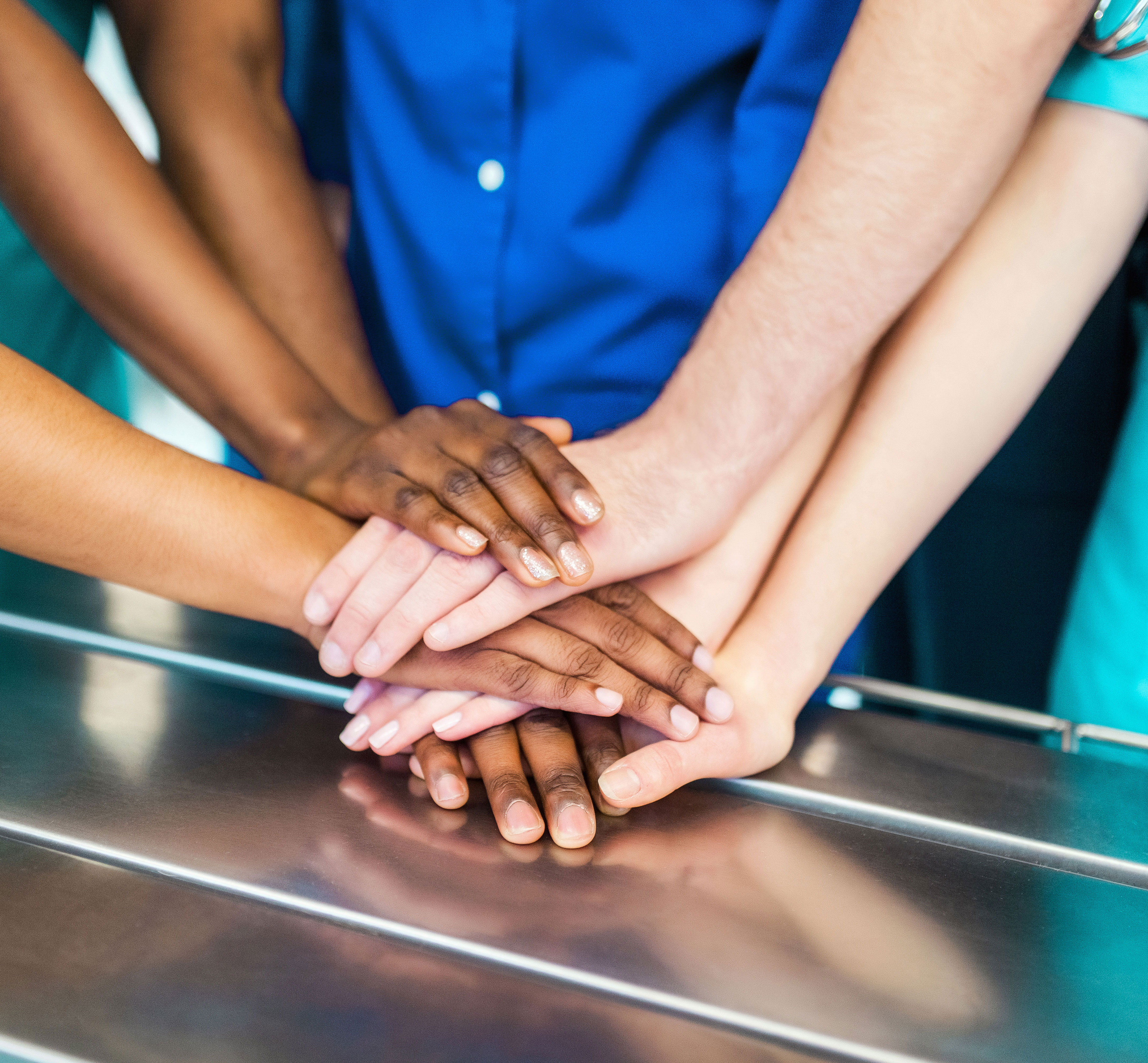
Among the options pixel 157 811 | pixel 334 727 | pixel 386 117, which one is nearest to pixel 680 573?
pixel 334 727

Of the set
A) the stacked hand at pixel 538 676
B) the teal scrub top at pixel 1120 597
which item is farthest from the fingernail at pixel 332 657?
the teal scrub top at pixel 1120 597

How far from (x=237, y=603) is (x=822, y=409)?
0.56 m

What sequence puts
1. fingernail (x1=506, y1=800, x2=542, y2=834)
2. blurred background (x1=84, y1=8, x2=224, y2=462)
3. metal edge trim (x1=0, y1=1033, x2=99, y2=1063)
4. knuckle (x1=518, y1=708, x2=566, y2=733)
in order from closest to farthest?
1. metal edge trim (x1=0, y1=1033, x2=99, y2=1063)
2. fingernail (x1=506, y1=800, x2=542, y2=834)
3. knuckle (x1=518, y1=708, x2=566, y2=733)
4. blurred background (x1=84, y1=8, x2=224, y2=462)

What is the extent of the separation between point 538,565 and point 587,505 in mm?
70

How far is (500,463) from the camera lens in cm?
79

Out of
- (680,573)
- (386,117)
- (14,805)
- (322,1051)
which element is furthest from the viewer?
(386,117)

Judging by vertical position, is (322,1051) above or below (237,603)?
below

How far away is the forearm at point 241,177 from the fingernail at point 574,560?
1.40ft

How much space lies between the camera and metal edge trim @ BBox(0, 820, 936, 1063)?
1.54 feet

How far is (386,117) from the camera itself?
1.05 m

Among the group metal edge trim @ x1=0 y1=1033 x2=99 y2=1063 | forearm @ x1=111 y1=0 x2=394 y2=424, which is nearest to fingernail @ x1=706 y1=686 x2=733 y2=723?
metal edge trim @ x1=0 y1=1033 x2=99 y2=1063

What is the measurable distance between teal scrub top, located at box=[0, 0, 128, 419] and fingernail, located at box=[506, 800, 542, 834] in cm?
69

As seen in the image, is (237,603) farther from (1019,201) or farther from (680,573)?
(1019,201)

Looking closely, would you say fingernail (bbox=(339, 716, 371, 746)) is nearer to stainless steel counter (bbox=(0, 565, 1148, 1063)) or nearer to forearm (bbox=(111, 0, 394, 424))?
stainless steel counter (bbox=(0, 565, 1148, 1063))
